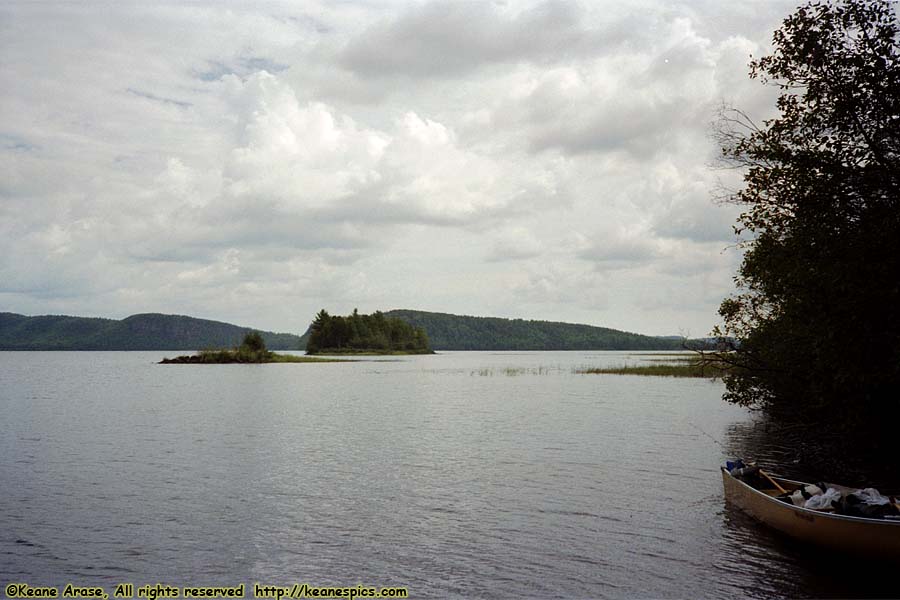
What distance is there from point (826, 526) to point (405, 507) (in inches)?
497

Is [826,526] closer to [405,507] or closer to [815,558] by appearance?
[815,558]

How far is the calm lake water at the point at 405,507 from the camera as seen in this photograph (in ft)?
55.5

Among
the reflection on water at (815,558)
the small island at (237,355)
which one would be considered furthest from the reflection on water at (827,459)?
the small island at (237,355)

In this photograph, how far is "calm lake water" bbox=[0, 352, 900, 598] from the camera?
16.9 metres

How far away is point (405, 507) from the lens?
23.8 metres

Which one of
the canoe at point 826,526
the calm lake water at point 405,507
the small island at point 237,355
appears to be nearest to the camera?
the canoe at point 826,526

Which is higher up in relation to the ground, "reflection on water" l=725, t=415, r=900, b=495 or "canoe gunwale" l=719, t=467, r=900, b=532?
"canoe gunwale" l=719, t=467, r=900, b=532

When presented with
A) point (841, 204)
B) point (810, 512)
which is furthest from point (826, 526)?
point (841, 204)

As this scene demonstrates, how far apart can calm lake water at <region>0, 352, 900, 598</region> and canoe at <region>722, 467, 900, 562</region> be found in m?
0.46

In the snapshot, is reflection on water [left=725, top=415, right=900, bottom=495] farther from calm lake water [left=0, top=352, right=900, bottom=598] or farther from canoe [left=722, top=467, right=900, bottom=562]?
canoe [left=722, top=467, right=900, bottom=562]

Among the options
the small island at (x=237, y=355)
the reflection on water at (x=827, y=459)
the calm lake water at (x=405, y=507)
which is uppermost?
the small island at (x=237, y=355)

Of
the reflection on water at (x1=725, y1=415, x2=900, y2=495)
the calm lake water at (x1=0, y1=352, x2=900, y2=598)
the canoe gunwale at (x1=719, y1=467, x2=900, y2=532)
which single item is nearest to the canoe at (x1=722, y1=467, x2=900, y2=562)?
the canoe gunwale at (x1=719, y1=467, x2=900, y2=532)

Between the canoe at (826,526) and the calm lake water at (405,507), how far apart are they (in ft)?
1.51

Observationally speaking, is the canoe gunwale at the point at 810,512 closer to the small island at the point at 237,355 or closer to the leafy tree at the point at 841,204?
the leafy tree at the point at 841,204
